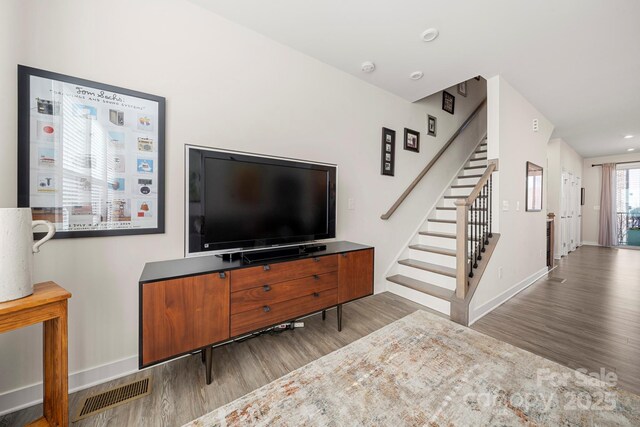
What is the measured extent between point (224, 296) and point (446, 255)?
8.70 ft

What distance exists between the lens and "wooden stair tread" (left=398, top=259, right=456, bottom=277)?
9.31 ft

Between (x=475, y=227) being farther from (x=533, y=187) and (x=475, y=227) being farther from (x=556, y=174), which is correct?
(x=556, y=174)

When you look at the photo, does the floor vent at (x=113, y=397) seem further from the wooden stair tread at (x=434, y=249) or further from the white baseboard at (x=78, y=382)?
the wooden stair tread at (x=434, y=249)

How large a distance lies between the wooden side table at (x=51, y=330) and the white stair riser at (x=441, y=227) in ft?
12.6

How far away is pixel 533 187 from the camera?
3627 mm

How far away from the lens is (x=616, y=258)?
5340 mm

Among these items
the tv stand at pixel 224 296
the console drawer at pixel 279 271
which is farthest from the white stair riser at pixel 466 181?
the console drawer at pixel 279 271

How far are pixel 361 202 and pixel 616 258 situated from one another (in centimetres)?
644

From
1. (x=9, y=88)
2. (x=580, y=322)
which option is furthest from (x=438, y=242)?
(x=9, y=88)

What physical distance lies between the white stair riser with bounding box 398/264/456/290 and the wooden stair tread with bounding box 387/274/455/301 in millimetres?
44

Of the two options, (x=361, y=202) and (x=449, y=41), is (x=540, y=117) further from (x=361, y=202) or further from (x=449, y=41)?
(x=361, y=202)

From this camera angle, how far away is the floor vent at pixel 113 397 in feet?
4.48

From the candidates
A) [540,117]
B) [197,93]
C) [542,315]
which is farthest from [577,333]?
[197,93]

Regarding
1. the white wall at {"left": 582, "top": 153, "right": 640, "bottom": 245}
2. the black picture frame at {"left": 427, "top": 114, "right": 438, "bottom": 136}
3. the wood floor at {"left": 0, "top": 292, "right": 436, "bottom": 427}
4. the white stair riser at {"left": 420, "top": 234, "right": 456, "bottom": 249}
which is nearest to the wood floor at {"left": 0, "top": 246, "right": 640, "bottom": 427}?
the wood floor at {"left": 0, "top": 292, "right": 436, "bottom": 427}
